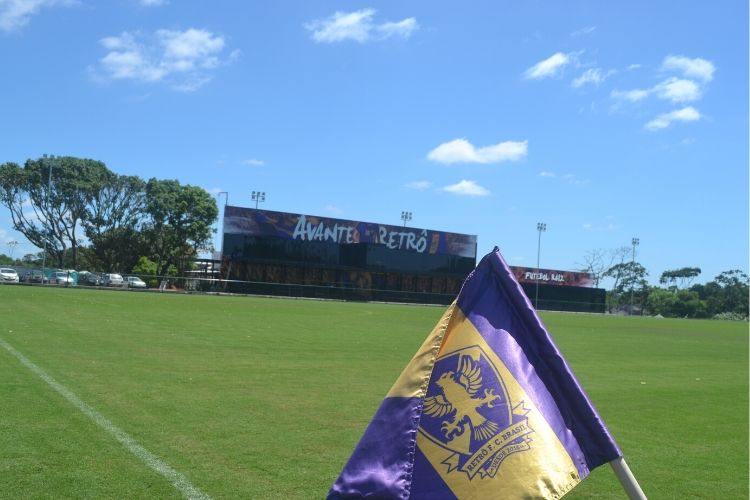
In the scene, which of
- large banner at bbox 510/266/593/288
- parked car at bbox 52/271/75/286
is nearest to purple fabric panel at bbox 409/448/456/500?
parked car at bbox 52/271/75/286

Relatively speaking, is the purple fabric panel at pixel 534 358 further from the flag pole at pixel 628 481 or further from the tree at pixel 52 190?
the tree at pixel 52 190

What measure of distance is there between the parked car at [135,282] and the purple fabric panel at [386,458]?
5854 cm

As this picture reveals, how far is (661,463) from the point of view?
7105 millimetres

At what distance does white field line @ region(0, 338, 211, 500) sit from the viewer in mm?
5328

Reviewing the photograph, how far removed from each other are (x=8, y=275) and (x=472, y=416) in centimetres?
5681

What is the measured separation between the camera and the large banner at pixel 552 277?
90.7 meters

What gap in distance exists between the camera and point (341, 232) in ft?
246

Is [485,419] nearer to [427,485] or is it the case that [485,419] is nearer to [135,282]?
[427,485]

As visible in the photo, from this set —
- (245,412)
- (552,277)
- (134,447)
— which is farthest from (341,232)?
(134,447)

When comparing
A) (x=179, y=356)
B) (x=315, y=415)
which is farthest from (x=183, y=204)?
(x=315, y=415)

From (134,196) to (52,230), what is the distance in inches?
340

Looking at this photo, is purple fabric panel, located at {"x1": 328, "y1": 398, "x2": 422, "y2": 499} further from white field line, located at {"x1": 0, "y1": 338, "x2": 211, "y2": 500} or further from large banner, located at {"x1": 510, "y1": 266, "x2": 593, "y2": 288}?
A: large banner, located at {"x1": 510, "y1": 266, "x2": 593, "y2": 288}

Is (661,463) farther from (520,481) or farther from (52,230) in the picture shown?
(52,230)

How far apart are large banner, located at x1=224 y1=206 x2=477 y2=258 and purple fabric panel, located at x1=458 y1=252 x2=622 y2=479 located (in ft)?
218
